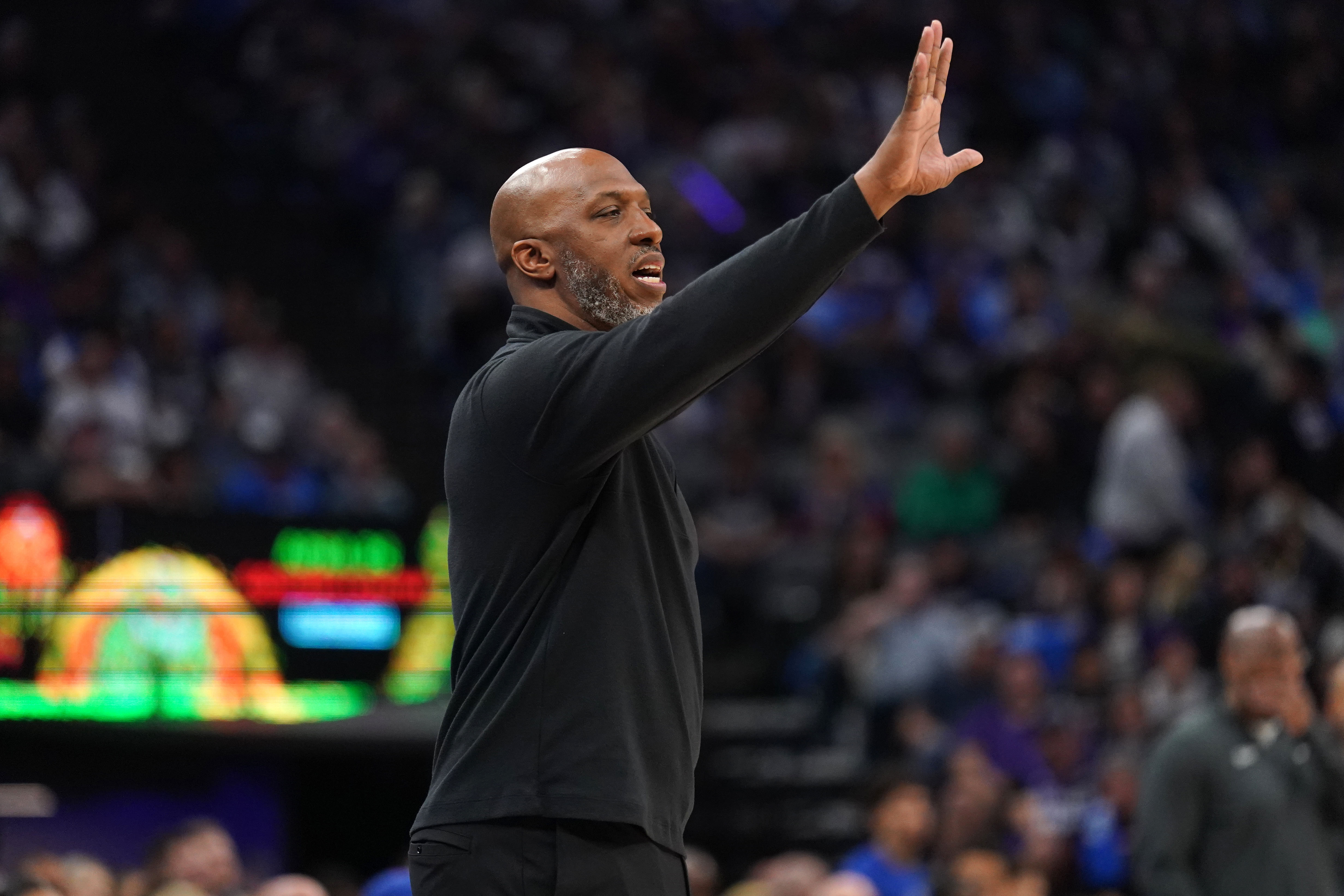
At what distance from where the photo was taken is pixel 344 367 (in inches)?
562

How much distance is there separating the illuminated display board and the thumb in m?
6.18

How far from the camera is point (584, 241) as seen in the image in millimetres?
2885

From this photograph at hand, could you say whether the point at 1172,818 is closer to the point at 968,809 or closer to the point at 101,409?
the point at 968,809

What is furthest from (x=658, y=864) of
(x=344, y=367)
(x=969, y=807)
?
(x=344, y=367)

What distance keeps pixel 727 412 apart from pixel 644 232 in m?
10.3

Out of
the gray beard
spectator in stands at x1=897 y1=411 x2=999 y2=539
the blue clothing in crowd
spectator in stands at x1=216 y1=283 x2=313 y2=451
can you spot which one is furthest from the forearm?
spectator in stands at x1=216 y1=283 x2=313 y2=451

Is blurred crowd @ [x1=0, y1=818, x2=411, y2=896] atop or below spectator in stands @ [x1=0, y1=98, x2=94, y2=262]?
below

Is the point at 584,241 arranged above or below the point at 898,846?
above

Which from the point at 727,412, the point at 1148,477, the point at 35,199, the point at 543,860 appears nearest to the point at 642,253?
the point at 543,860

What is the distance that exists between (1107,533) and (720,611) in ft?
8.17

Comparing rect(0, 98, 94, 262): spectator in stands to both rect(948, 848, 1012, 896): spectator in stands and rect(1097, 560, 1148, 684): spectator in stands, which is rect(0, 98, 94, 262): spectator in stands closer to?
rect(1097, 560, 1148, 684): spectator in stands

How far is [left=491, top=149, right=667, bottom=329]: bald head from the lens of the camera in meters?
2.89

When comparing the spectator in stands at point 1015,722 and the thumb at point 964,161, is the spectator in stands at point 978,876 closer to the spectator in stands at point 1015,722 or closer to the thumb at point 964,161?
the spectator in stands at point 1015,722

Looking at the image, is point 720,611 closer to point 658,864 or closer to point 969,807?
point 969,807
